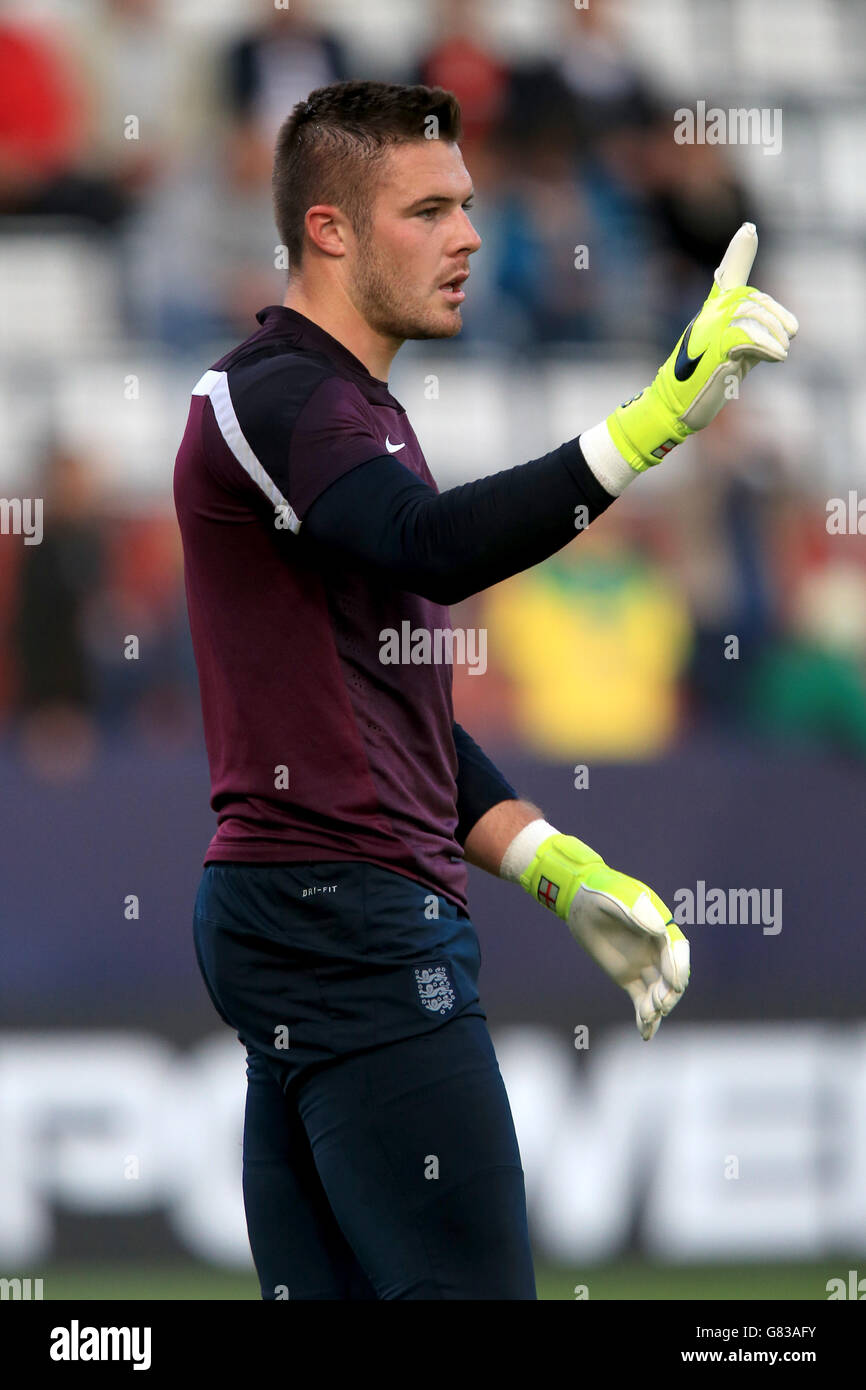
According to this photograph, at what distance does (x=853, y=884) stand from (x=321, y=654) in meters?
3.43

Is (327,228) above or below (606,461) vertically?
above

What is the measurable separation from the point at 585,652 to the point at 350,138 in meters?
3.86

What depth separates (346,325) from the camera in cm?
295

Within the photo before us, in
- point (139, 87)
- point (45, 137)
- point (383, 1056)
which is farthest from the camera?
point (139, 87)

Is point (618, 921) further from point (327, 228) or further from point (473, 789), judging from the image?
point (327, 228)

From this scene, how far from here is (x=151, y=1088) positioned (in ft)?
18.1

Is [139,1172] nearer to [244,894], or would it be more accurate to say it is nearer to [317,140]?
[244,894]

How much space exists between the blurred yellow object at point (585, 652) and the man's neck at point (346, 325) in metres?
3.63

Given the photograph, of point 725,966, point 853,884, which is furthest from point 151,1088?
point 853,884

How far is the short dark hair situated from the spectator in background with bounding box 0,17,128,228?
542cm

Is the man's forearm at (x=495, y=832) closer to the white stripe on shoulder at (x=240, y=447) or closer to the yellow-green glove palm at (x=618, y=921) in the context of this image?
the yellow-green glove palm at (x=618, y=921)

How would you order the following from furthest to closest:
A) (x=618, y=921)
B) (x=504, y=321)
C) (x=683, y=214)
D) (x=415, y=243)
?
(x=683, y=214) < (x=504, y=321) < (x=618, y=921) < (x=415, y=243)

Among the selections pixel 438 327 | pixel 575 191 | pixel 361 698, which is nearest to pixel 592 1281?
pixel 361 698

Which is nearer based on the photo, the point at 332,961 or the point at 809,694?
the point at 332,961
